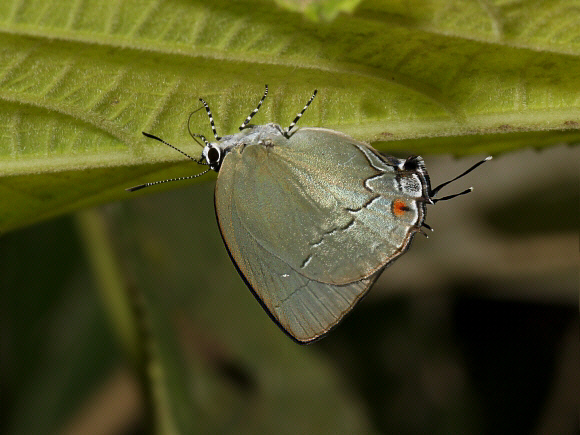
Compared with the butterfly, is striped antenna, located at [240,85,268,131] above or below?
above

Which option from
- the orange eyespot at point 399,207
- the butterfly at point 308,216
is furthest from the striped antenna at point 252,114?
the orange eyespot at point 399,207

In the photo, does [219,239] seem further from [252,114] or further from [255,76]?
[255,76]

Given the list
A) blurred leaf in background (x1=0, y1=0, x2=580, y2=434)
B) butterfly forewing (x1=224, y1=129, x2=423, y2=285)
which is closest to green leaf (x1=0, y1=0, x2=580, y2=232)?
blurred leaf in background (x1=0, y1=0, x2=580, y2=434)

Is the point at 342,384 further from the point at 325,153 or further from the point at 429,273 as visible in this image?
the point at 325,153

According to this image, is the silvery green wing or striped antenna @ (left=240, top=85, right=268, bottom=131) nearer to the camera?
striped antenna @ (left=240, top=85, right=268, bottom=131)

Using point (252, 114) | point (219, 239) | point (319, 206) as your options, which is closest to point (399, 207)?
point (319, 206)

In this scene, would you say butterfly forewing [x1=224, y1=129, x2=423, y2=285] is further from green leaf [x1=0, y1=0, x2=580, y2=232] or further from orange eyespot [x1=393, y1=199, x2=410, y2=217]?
green leaf [x1=0, y1=0, x2=580, y2=232]

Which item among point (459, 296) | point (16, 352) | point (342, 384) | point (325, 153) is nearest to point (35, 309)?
point (16, 352)

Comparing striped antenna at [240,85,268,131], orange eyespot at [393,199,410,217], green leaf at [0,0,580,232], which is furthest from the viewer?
orange eyespot at [393,199,410,217]
